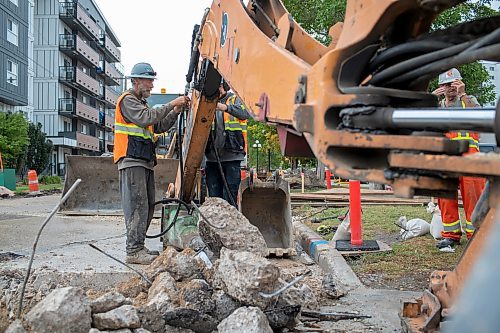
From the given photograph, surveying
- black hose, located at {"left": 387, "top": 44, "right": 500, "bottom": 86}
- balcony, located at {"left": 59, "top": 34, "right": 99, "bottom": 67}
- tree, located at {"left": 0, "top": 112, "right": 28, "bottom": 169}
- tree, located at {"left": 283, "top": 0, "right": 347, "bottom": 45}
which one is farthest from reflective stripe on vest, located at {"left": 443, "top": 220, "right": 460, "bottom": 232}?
balcony, located at {"left": 59, "top": 34, "right": 99, "bottom": 67}

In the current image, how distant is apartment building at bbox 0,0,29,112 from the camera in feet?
123

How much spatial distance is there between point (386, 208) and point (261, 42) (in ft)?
29.1

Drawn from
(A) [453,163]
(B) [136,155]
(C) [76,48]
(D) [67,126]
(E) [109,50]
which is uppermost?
(E) [109,50]

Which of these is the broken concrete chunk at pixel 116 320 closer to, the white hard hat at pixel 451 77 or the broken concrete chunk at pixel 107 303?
the broken concrete chunk at pixel 107 303

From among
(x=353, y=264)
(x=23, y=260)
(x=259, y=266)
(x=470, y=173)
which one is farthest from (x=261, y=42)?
(x=23, y=260)

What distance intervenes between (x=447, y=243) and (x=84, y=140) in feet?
173

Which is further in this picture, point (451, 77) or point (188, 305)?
point (451, 77)

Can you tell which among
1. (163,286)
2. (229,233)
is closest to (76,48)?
(229,233)

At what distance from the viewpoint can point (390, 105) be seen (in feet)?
8.08

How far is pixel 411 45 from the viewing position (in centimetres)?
242

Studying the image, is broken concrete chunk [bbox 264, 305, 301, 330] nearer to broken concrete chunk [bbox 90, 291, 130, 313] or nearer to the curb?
broken concrete chunk [bbox 90, 291, 130, 313]

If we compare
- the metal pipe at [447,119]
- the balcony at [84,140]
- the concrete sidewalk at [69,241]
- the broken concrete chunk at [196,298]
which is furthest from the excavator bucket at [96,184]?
the balcony at [84,140]

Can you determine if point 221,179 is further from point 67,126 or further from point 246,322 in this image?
point 67,126

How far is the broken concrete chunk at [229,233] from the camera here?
199 inches
